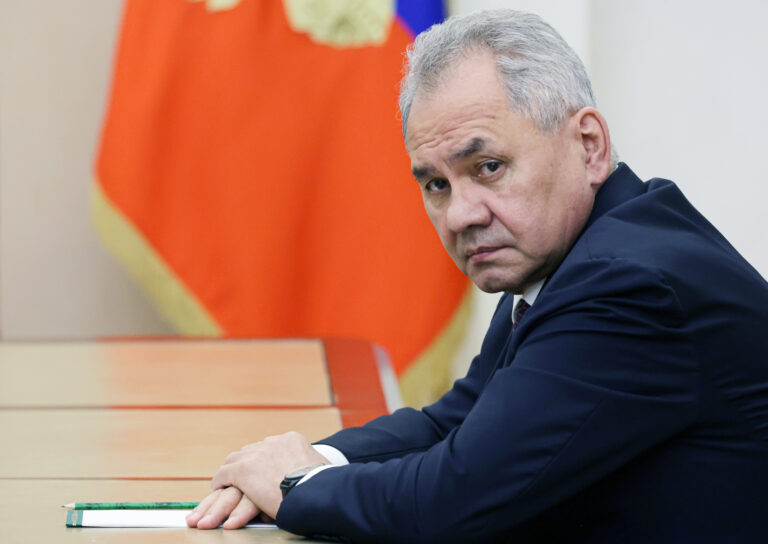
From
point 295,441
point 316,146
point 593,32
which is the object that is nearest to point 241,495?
point 295,441

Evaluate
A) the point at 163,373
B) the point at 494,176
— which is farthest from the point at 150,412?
the point at 494,176

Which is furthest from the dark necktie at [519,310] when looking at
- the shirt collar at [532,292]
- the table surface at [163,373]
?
the table surface at [163,373]

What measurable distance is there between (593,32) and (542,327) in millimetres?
→ 2320

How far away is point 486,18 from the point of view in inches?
48.7

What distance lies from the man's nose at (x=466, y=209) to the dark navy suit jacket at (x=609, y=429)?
137 millimetres

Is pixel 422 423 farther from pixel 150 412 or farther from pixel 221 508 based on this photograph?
pixel 150 412

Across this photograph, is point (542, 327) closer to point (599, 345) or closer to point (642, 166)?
point (599, 345)

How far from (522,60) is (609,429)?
1.52ft

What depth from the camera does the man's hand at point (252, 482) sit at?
120 cm

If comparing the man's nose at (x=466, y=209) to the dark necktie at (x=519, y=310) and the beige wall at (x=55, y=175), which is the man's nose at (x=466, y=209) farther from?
the beige wall at (x=55, y=175)

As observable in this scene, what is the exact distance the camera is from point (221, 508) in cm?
120

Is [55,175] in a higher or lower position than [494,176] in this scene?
higher

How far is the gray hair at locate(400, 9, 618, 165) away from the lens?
1202mm

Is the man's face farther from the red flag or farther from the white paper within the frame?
the red flag
